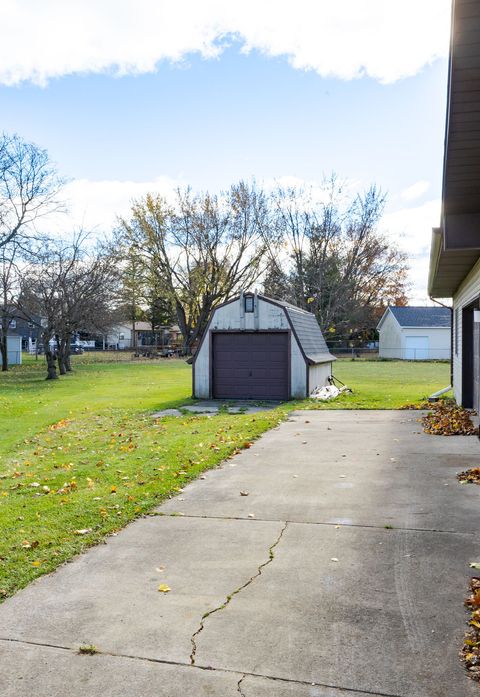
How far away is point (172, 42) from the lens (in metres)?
9.62

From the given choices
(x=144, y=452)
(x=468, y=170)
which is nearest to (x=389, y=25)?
(x=468, y=170)

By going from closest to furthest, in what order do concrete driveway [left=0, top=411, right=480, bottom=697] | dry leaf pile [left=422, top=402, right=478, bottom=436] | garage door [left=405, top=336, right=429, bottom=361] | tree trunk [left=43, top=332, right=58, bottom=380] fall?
concrete driveway [left=0, top=411, right=480, bottom=697] → dry leaf pile [left=422, top=402, right=478, bottom=436] → tree trunk [left=43, top=332, right=58, bottom=380] → garage door [left=405, top=336, right=429, bottom=361]

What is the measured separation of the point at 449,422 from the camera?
12.1 m

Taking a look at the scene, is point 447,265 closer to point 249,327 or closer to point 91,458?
point 249,327

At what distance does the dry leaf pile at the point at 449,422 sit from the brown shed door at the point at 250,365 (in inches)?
203

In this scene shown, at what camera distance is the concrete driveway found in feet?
10.2

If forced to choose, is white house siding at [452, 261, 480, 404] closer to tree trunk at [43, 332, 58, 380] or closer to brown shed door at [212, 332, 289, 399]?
brown shed door at [212, 332, 289, 399]

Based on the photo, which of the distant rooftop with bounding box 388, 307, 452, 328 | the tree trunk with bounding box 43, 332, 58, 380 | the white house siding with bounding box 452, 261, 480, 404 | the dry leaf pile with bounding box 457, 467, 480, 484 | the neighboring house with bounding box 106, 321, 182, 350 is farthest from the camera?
the neighboring house with bounding box 106, 321, 182, 350

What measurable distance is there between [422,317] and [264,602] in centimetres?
4989

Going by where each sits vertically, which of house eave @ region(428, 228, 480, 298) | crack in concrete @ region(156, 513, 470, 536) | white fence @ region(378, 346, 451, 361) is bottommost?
crack in concrete @ region(156, 513, 470, 536)

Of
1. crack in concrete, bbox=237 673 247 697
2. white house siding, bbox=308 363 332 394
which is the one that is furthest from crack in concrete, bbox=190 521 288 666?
white house siding, bbox=308 363 332 394

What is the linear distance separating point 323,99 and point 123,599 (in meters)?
12.6

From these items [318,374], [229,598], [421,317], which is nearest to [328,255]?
[421,317]

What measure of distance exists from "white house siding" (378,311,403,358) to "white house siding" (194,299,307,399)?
34095 millimetres
